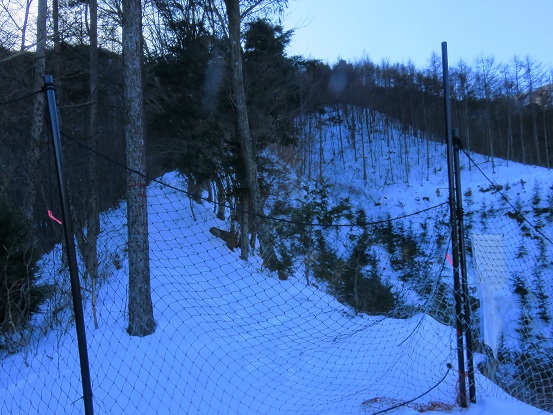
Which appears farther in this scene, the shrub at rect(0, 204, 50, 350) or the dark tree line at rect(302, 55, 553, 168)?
the dark tree line at rect(302, 55, 553, 168)

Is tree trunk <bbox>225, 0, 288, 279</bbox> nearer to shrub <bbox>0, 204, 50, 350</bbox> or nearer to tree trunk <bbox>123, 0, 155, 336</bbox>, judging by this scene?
tree trunk <bbox>123, 0, 155, 336</bbox>

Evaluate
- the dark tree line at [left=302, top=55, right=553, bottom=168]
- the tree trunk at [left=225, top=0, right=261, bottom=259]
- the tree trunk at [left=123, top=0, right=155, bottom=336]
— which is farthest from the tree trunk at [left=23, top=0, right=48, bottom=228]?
the dark tree line at [left=302, top=55, right=553, bottom=168]

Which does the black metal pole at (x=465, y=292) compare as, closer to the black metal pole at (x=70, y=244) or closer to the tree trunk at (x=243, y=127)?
the black metal pole at (x=70, y=244)

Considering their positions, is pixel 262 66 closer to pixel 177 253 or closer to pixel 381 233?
pixel 177 253

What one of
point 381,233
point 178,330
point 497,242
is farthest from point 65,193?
point 381,233

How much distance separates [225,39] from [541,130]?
101ft

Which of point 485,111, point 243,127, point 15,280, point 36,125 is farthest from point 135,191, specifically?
point 485,111

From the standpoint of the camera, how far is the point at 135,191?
5305 millimetres

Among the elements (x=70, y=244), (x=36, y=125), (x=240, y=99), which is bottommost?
(x=70, y=244)

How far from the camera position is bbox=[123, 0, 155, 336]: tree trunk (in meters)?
5.22

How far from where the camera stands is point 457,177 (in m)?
3.46

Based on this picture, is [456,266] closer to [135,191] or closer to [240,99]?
[135,191]

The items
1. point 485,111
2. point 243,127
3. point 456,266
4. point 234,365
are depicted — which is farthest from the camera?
point 485,111

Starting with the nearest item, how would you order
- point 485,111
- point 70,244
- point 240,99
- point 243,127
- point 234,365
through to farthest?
point 70,244
point 234,365
point 240,99
point 243,127
point 485,111
